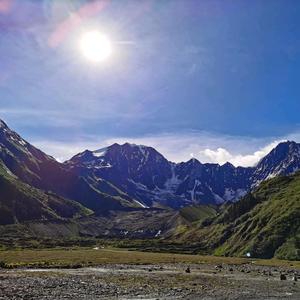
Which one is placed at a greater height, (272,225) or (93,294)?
(272,225)

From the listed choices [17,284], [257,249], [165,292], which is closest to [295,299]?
[165,292]

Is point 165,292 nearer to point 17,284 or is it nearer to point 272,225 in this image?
point 17,284

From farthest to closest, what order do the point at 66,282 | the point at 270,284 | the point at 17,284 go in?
the point at 270,284 → the point at 66,282 → the point at 17,284

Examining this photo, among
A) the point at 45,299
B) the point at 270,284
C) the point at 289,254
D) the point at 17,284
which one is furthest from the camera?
the point at 289,254

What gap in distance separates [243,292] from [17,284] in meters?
30.7

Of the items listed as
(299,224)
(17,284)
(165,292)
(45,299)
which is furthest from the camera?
(299,224)

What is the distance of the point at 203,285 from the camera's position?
71438mm

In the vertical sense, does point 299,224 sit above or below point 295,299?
above

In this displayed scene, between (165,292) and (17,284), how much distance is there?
20.5 metres

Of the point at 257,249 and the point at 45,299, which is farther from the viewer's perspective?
the point at 257,249

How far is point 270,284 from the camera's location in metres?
76.4

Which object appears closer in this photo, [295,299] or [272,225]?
[295,299]

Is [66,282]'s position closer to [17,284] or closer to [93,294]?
[17,284]

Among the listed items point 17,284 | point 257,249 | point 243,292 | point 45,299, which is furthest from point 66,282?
point 257,249
